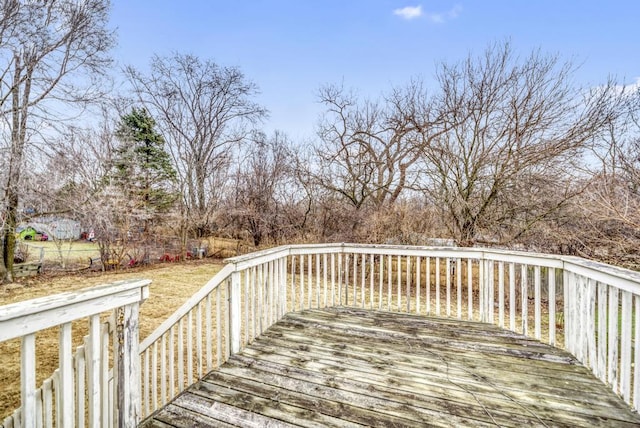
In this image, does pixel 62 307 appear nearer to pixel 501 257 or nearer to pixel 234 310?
pixel 234 310

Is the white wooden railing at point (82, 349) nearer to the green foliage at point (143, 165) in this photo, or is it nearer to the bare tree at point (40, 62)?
the bare tree at point (40, 62)

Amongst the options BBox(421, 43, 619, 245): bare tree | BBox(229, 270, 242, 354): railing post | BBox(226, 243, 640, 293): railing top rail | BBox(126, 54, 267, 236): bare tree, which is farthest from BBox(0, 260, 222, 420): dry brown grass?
BBox(421, 43, 619, 245): bare tree

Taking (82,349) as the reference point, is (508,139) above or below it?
above

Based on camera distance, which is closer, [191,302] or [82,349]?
[82,349]

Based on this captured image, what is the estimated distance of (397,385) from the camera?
2.21 metres

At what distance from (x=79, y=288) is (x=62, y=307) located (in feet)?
27.3

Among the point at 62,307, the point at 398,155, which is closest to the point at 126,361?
the point at 62,307

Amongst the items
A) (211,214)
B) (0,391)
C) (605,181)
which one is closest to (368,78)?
(605,181)

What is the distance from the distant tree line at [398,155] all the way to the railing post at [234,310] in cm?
506

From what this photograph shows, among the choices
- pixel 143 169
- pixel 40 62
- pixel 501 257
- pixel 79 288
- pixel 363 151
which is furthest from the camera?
pixel 143 169

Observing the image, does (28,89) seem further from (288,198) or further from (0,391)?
(288,198)

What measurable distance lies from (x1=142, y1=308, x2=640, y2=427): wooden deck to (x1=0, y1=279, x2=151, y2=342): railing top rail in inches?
35.9

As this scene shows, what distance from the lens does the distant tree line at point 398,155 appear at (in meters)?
5.48

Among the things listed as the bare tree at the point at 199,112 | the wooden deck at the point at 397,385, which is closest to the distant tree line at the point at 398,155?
the bare tree at the point at 199,112
